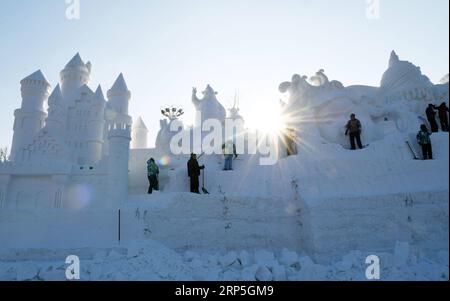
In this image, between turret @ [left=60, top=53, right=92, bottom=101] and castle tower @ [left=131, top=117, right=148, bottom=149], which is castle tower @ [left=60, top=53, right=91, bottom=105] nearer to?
turret @ [left=60, top=53, right=92, bottom=101]

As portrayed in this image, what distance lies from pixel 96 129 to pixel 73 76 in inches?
247

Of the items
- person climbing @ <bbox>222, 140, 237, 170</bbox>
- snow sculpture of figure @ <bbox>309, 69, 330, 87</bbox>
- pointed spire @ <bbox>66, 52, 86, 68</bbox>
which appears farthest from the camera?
pointed spire @ <bbox>66, 52, 86, 68</bbox>

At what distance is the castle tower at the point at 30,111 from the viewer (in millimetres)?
24344

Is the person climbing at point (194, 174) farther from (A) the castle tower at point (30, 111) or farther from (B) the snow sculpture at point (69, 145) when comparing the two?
(A) the castle tower at point (30, 111)

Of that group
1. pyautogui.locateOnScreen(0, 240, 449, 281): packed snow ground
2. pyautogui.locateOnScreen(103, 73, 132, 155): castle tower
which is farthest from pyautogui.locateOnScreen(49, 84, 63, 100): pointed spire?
pyautogui.locateOnScreen(0, 240, 449, 281): packed snow ground

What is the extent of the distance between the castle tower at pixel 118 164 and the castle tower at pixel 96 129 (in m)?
11.8

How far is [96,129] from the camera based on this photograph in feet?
76.1

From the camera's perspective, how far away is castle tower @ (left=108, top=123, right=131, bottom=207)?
1065cm

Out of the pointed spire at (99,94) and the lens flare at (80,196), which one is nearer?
the lens flare at (80,196)

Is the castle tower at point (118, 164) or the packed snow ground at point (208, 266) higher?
the castle tower at point (118, 164)

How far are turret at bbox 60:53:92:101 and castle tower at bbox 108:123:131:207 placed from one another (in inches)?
657

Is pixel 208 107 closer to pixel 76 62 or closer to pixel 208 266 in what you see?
pixel 208 266

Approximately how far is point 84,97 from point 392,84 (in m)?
19.2

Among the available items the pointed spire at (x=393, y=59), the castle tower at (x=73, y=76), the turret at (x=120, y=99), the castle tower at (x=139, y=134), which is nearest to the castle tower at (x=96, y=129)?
the turret at (x=120, y=99)
